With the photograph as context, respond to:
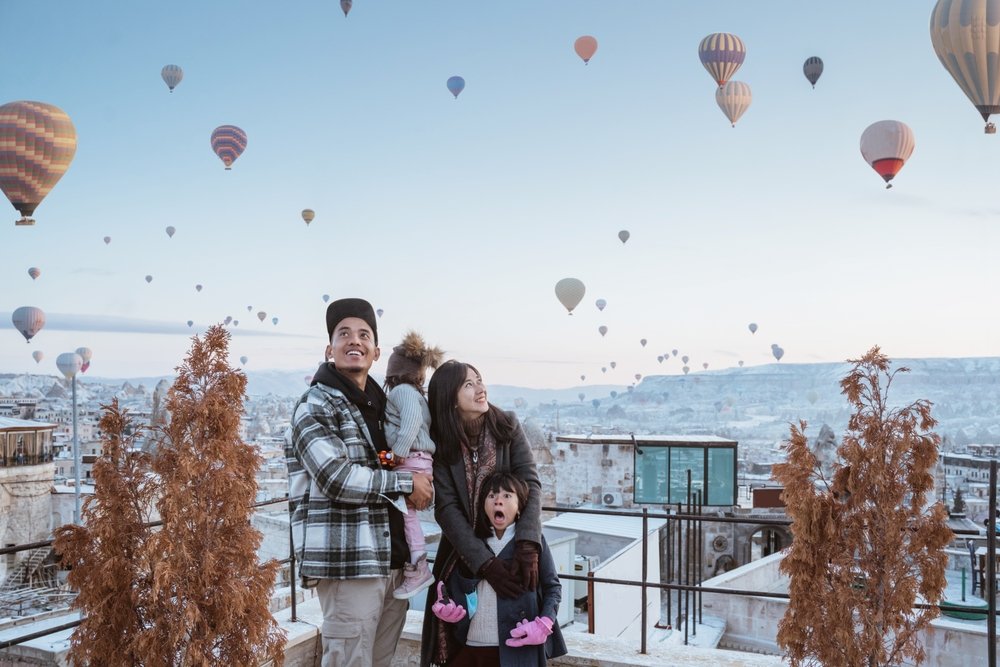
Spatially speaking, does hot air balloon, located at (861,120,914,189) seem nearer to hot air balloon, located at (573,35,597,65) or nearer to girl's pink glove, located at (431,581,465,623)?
hot air balloon, located at (573,35,597,65)

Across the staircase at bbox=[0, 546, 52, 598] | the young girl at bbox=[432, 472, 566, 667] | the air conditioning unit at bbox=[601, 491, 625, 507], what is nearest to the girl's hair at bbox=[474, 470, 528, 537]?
the young girl at bbox=[432, 472, 566, 667]

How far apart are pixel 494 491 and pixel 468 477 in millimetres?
138

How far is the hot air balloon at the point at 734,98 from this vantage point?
73.9ft

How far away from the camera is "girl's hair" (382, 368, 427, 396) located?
3.13 m

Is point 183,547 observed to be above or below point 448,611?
above

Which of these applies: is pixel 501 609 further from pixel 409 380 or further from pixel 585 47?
pixel 585 47

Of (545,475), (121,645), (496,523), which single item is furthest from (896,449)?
(545,475)

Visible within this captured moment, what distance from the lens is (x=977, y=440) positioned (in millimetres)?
50531

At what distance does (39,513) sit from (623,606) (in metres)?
27.0

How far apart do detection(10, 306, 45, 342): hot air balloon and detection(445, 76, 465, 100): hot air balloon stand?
17310 millimetres

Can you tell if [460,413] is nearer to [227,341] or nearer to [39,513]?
[227,341]

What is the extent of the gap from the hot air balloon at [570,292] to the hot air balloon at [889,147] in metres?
9.93

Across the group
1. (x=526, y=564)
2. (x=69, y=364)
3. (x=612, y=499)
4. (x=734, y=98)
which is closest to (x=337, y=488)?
(x=526, y=564)

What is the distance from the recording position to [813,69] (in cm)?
2292
